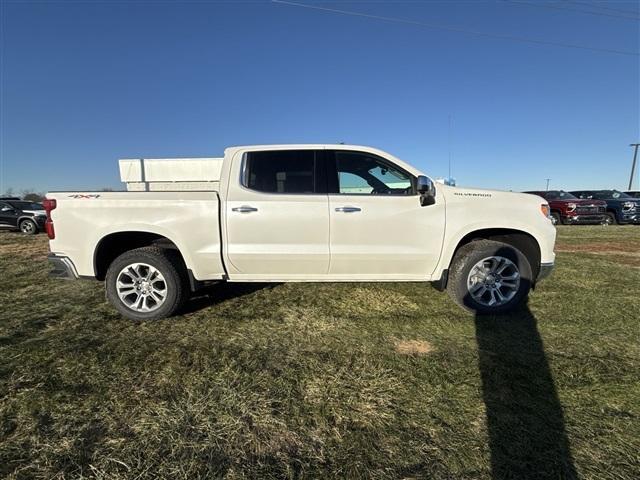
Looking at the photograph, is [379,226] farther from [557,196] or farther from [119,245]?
[557,196]

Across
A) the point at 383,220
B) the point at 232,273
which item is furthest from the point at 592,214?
the point at 232,273

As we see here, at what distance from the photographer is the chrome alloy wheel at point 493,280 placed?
4.03 meters

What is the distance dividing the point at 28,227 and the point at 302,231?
16599mm

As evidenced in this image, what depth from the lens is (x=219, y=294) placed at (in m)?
5.04

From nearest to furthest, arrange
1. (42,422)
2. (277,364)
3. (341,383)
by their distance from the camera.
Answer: (42,422)
(341,383)
(277,364)

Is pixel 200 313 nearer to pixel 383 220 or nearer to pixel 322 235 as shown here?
pixel 322 235

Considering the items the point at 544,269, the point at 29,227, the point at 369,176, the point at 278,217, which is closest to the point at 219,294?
the point at 278,217

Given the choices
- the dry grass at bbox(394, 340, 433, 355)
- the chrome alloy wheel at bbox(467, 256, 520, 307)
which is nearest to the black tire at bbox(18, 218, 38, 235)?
the dry grass at bbox(394, 340, 433, 355)

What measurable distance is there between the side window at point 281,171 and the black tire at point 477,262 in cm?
183

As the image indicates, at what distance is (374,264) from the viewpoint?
4.00 metres

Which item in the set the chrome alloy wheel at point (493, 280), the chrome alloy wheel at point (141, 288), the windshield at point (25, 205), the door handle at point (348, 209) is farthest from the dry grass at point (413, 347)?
the windshield at point (25, 205)

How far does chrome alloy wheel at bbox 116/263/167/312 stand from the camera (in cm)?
393

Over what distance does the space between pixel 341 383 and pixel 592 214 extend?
59.4 feet

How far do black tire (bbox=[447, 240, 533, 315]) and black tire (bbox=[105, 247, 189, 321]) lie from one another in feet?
9.97
